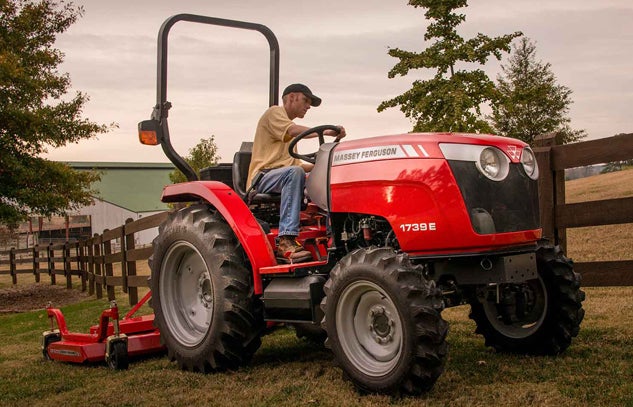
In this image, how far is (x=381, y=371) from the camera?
14.3 feet

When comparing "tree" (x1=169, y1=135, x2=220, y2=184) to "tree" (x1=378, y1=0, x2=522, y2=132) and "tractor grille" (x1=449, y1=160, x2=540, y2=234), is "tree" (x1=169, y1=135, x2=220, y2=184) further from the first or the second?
"tractor grille" (x1=449, y1=160, x2=540, y2=234)

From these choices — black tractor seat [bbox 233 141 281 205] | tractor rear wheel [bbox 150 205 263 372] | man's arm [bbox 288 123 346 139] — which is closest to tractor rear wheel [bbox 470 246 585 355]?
man's arm [bbox 288 123 346 139]

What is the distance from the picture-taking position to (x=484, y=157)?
14.9ft

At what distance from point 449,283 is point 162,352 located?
2730mm

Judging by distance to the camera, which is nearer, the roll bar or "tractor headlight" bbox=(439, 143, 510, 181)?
"tractor headlight" bbox=(439, 143, 510, 181)

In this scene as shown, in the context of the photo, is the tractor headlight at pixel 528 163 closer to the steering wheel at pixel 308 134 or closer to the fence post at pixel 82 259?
the steering wheel at pixel 308 134

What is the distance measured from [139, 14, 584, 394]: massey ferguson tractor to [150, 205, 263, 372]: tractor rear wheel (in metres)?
0.01

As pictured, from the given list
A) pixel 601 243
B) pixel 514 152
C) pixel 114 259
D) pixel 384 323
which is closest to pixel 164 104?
pixel 384 323

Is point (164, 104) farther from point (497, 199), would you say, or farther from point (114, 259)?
point (114, 259)

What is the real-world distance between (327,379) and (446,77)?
20689mm

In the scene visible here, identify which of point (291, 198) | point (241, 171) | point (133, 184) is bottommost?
point (291, 198)

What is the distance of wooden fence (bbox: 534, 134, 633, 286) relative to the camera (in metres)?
6.32

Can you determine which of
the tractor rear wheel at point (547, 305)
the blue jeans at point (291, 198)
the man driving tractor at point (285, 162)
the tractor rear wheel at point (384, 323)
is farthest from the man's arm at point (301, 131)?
the tractor rear wheel at point (547, 305)

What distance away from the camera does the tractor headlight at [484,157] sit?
4.43 metres
